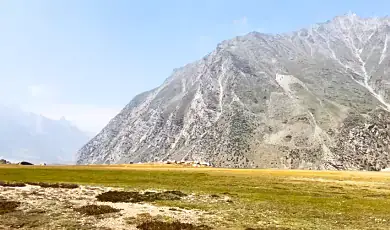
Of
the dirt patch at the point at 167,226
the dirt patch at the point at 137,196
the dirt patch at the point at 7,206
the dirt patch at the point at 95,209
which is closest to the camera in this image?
the dirt patch at the point at 167,226

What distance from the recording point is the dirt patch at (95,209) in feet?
122

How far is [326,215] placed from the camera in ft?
131

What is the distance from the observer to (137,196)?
167ft

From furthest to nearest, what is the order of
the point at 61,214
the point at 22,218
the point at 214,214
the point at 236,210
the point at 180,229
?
the point at 236,210 < the point at 214,214 < the point at 61,214 < the point at 22,218 < the point at 180,229

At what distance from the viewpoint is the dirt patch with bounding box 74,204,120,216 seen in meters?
37.2

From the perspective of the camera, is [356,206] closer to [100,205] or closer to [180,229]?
[180,229]

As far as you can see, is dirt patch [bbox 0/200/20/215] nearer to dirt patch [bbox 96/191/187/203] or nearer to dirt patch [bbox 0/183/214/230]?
dirt patch [bbox 0/183/214/230]

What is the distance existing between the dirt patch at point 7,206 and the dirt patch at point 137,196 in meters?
10.3

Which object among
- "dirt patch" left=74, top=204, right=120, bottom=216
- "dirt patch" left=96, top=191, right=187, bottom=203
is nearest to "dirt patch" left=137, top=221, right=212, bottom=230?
"dirt patch" left=74, top=204, right=120, bottom=216

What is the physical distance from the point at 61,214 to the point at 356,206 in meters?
36.4

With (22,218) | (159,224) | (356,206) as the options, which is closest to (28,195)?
(22,218)

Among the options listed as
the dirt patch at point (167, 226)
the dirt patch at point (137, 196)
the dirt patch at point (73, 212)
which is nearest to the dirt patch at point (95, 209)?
the dirt patch at point (73, 212)

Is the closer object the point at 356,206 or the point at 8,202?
the point at 8,202

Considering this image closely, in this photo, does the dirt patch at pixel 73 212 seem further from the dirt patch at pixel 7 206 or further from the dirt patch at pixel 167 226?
the dirt patch at pixel 167 226
